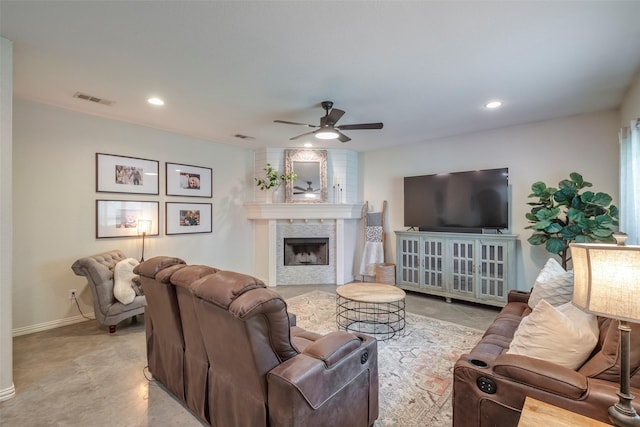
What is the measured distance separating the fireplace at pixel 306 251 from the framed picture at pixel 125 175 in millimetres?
2474

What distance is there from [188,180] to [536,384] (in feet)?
16.0

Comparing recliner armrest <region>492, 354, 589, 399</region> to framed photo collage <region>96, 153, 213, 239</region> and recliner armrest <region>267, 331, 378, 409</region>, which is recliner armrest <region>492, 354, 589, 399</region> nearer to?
recliner armrest <region>267, 331, 378, 409</region>

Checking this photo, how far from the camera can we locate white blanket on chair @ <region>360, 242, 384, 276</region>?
17.7 ft

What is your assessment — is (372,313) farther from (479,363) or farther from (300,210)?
(300,210)

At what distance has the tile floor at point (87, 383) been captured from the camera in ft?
6.42

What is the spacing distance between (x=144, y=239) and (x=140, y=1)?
133 inches

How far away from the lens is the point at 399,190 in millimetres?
5445

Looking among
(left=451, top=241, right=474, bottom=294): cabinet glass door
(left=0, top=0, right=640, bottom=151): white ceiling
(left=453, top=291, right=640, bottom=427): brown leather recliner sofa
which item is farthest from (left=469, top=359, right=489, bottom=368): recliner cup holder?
(left=451, top=241, right=474, bottom=294): cabinet glass door

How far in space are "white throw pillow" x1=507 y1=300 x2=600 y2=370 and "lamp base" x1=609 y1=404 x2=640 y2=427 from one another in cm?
38

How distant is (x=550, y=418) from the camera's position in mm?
1122

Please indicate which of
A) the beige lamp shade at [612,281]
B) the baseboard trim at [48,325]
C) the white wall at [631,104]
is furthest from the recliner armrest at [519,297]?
the baseboard trim at [48,325]

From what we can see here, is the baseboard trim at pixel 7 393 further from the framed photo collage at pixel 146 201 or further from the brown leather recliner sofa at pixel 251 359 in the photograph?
the framed photo collage at pixel 146 201

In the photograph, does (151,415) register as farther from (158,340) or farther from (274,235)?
(274,235)

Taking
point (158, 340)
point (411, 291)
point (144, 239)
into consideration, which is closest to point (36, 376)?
point (158, 340)
